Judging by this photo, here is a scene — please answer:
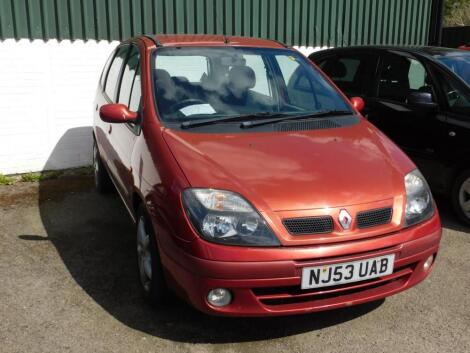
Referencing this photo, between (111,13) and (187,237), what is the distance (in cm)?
476

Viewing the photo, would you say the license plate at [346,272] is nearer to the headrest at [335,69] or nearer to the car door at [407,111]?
the car door at [407,111]

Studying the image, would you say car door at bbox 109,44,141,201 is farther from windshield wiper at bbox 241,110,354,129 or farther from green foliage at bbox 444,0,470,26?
green foliage at bbox 444,0,470,26

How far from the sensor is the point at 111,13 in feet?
21.3

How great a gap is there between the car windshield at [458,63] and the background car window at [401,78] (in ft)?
0.75

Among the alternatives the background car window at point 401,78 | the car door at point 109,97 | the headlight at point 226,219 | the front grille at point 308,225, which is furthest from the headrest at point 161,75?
the background car window at point 401,78

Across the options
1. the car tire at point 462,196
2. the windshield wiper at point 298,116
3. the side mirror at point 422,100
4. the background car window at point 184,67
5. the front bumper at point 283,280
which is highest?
the background car window at point 184,67

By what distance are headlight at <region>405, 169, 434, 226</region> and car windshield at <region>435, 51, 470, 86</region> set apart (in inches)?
87.9

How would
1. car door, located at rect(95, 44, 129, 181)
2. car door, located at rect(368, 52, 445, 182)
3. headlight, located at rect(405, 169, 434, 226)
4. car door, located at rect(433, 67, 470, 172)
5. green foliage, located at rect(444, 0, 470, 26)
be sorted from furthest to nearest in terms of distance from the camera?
green foliage, located at rect(444, 0, 470, 26) → car door, located at rect(368, 52, 445, 182) → car door, located at rect(433, 67, 470, 172) → car door, located at rect(95, 44, 129, 181) → headlight, located at rect(405, 169, 434, 226)

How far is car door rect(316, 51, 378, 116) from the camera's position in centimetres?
547

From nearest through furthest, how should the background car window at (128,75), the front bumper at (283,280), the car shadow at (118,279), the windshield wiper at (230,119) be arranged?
the front bumper at (283,280) → the car shadow at (118,279) → the windshield wiper at (230,119) → the background car window at (128,75)

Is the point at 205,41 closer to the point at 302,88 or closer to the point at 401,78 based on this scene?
the point at 302,88

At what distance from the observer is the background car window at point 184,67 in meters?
3.70

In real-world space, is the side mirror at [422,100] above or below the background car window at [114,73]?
below

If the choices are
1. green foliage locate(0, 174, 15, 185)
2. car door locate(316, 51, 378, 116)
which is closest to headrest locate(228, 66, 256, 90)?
car door locate(316, 51, 378, 116)
